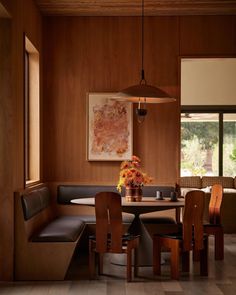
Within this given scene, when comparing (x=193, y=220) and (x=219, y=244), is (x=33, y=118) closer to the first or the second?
(x=193, y=220)

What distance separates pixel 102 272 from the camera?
5.58 meters

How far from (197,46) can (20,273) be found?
3906 mm

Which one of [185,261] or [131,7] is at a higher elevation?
[131,7]

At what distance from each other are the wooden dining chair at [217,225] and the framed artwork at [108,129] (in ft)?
4.63

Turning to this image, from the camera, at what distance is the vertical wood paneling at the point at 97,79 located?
7348 mm

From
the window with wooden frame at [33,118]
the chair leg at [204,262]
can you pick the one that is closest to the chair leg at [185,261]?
the chair leg at [204,262]

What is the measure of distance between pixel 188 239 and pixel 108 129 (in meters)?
2.48

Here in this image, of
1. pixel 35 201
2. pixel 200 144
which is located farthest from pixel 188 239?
pixel 200 144

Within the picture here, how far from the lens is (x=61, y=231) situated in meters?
5.59

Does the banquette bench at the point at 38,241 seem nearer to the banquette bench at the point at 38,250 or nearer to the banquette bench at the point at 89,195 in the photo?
the banquette bench at the point at 38,250

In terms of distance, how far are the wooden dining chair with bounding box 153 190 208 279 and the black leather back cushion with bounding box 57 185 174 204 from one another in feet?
5.38

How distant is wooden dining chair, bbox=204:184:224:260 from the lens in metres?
6.35

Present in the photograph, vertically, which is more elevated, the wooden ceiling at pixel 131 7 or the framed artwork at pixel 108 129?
the wooden ceiling at pixel 131 7

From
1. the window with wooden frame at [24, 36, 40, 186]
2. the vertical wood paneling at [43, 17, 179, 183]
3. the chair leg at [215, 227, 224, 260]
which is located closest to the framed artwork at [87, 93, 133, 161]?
the vertical wood paneling at [43, 17, 179, 183]
